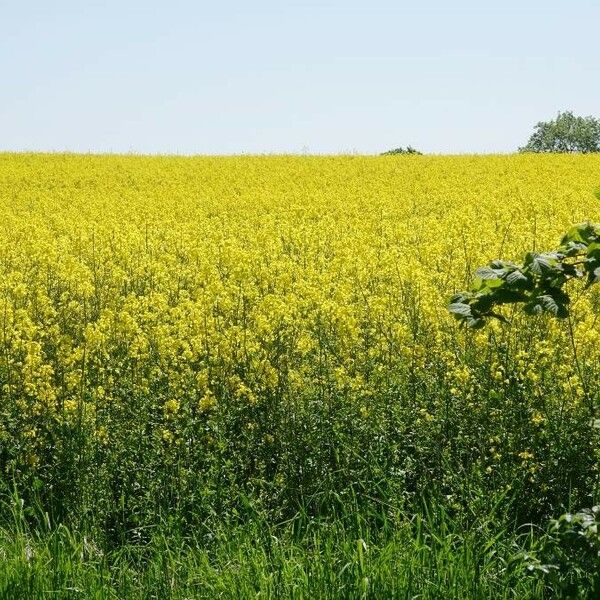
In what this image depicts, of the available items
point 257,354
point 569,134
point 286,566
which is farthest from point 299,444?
point 569,134

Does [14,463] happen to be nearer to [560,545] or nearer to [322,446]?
[322,446]

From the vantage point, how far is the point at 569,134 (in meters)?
80.1

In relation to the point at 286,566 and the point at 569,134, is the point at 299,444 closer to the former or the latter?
the point at 286,566

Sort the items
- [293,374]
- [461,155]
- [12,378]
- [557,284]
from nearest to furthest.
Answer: [557,284] → [293,374] → [12,378] → [461,155]

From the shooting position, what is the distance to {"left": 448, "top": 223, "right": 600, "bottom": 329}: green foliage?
3547mm

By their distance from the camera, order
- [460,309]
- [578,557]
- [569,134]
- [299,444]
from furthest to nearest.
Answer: [569,134], [299,444], [578,557], [460,309]

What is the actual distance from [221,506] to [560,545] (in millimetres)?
1998

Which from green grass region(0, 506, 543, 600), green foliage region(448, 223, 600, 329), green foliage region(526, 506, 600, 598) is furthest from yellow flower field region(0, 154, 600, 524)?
green foliage region(448, 223, 600, 329)

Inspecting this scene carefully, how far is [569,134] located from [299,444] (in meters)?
77.7

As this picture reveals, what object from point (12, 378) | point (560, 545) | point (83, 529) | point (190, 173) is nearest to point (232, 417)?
point (83, 529)

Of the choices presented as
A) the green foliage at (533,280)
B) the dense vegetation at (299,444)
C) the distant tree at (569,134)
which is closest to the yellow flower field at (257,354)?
the dense vegetation at (299,444)

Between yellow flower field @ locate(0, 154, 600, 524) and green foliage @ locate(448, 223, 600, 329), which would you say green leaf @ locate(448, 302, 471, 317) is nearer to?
green foliage @ locate(448, 223, 600, 329)

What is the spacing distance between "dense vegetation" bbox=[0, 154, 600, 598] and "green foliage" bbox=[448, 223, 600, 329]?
2.73ft

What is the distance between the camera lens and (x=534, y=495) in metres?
5.99
